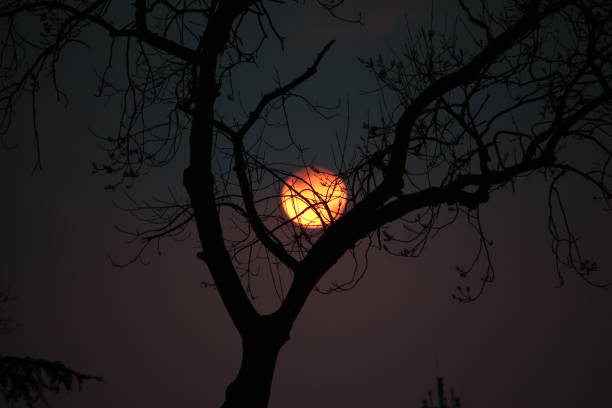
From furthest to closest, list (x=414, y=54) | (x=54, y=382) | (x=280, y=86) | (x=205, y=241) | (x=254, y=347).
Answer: (x=414, y=54) → (x=280, y=86) → (x=205, y=241) → (x=254, y=347) → (x=54, y=382)

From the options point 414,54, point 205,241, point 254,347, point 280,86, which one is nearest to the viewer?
point 254,347

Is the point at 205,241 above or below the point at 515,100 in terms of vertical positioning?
below

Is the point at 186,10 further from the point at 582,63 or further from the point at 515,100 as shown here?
the point at 582,63

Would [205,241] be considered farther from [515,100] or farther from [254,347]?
[515,100]

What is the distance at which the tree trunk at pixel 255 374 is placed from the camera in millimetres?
3572

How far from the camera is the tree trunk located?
11.7 feet

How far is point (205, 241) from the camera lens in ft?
13.0

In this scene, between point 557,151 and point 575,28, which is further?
point 575,28

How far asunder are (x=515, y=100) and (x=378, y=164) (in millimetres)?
1418

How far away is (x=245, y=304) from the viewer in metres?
3.85

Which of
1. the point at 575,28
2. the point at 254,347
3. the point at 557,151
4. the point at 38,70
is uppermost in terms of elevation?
the point at 575,28

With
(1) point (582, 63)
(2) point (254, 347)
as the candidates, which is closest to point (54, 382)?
(2) point (254, 347)

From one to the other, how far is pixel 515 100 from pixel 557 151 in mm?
866

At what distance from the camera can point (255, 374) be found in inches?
143
